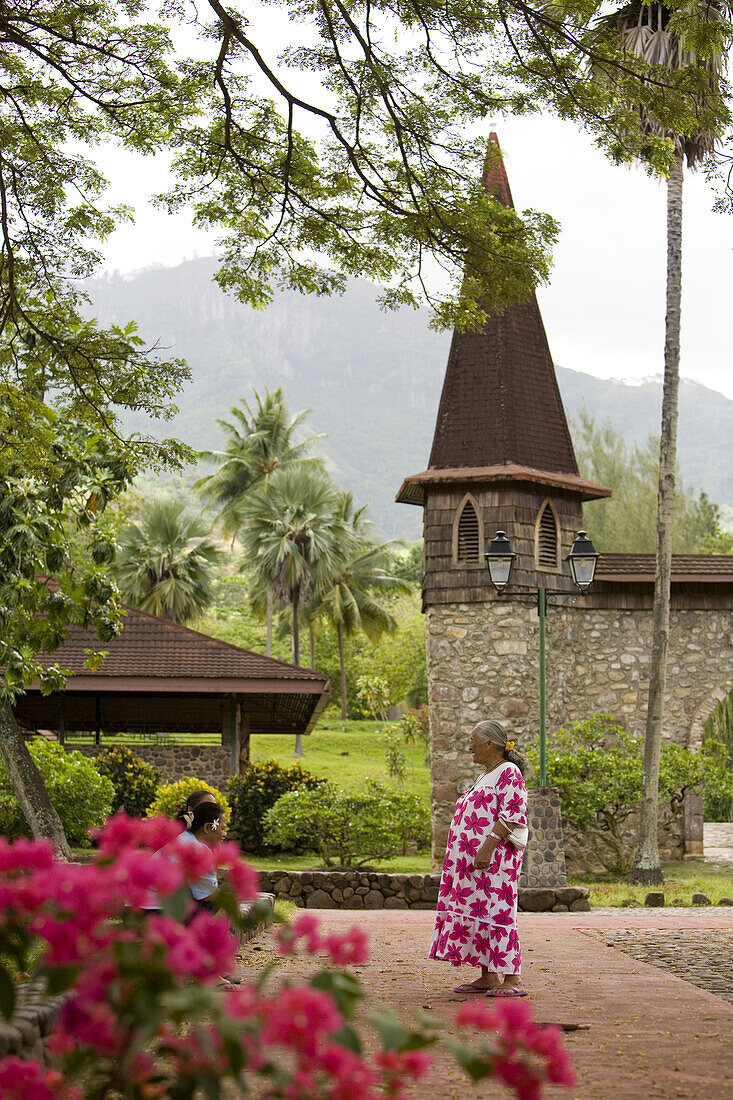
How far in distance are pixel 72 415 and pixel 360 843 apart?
31.2 feet

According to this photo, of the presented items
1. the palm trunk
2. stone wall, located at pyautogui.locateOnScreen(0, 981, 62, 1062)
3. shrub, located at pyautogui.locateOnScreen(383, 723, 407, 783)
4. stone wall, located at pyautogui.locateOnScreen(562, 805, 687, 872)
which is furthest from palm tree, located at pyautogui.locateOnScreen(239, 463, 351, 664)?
stone wall, located at pyautogui.locateOnScreen(0, 981, 62, 1062)

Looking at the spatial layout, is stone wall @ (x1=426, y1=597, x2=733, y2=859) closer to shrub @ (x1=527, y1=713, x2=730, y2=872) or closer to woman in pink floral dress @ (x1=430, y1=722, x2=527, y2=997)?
shrub @ (x1=527, y1=713, x2=730, y2=872)

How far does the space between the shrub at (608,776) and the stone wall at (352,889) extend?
3.99 metres

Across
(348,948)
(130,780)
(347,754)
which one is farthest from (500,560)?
(347,754)

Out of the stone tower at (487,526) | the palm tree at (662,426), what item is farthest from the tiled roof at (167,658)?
the palm tree at (662,426)

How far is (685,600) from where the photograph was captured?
→ 2130cm

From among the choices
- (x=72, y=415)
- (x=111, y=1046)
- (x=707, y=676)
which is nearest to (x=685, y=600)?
(x=707, y=676)

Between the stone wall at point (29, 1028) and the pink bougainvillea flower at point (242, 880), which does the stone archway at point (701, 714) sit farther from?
the pink bougainvillea flower at point (242, 880)

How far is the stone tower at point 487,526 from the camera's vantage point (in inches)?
802

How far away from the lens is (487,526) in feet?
68.0

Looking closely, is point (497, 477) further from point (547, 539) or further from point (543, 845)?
point (543, 845)

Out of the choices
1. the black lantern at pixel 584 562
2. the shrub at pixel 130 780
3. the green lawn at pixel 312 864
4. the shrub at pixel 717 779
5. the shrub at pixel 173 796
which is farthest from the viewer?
the shrub at pixel 717 779

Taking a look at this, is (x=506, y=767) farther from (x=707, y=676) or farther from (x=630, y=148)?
(x=707, y=676)

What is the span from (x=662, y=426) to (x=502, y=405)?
304 cm
